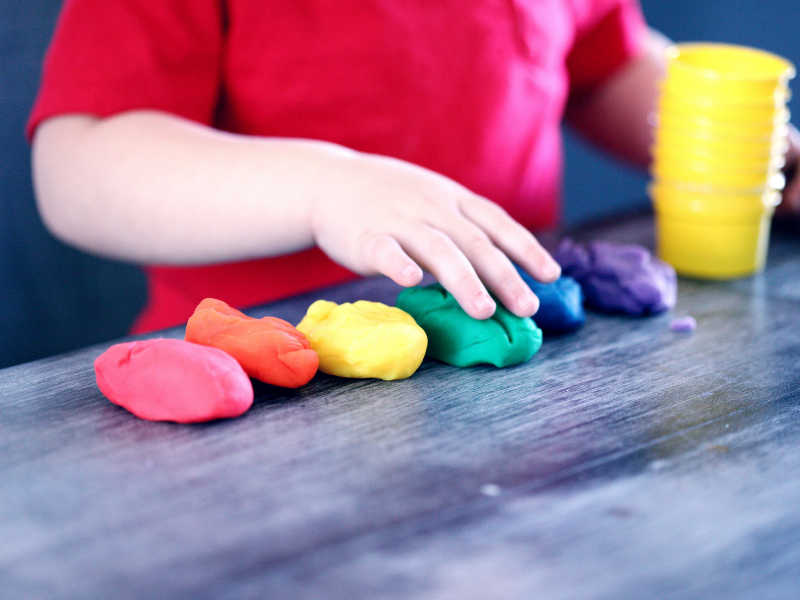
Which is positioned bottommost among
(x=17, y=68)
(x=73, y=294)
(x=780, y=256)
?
(x=73, y=294)

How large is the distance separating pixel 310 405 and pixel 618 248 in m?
0.33

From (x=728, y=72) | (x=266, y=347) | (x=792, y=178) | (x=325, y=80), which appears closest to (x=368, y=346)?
(x=266, y=347)

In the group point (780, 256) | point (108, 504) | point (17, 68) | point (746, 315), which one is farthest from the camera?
point (17, 68)

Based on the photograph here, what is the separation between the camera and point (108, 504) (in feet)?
1.23

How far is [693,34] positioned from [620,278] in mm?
1663

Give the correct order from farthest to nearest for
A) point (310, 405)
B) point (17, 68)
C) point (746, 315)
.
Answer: point (17, 68)
point (746, 315)
point (310, 405)

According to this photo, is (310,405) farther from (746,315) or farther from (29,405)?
(746,315)

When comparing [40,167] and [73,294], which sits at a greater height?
[40,167]

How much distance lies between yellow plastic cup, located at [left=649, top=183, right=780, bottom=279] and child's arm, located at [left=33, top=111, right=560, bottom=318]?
0.77 ft

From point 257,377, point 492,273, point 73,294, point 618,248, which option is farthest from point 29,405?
point 73,294

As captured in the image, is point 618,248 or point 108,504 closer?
point 108,504

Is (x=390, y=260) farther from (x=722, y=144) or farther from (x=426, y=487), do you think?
(x=722, y=144)

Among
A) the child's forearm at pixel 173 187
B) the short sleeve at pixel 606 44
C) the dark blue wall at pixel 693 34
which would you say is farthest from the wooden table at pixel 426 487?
the dark blue wall at pixel 693 34

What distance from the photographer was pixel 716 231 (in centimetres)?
74
